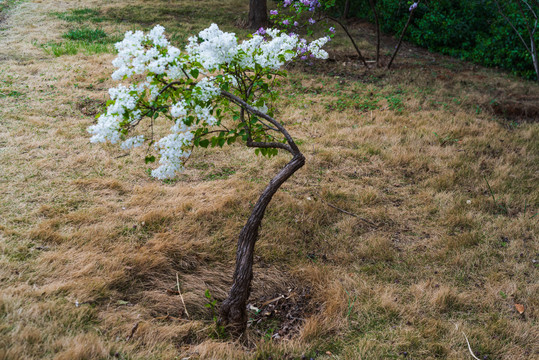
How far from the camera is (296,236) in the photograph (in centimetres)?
369

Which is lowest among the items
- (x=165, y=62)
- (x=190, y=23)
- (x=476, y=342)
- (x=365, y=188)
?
(x=476, y=342)

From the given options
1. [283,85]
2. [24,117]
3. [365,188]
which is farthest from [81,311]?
[283,85]

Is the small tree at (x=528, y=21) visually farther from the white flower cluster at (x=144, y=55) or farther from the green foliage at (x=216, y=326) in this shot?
the green foliage at (x=216, y=326)

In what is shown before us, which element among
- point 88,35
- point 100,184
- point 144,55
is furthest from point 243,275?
point 88,35

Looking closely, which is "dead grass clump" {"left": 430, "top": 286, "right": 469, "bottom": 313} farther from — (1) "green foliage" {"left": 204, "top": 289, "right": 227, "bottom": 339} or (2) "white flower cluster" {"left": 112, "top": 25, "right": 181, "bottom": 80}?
(2) "white flower cluster" {"left": 112, "top": 25, "right": 181, "bottom": 80}

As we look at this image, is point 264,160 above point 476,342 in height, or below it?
above

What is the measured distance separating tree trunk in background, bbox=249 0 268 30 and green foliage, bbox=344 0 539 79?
342 centimetres

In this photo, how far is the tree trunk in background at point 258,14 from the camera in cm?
977

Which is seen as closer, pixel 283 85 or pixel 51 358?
pixel 51 358

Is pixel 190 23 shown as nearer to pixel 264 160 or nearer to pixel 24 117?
pixel 24 117

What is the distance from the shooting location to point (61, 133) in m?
5.16

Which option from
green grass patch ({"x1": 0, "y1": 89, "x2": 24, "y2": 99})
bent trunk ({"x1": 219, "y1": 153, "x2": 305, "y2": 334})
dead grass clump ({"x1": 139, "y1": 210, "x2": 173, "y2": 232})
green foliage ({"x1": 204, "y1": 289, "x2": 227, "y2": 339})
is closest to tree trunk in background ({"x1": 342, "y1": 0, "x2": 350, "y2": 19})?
green grass patch ({"x1": 0, "y1": 89, "x2": 24, "y2": 99})

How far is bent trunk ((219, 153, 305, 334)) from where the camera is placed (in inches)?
105

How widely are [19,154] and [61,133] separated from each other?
0.72m
